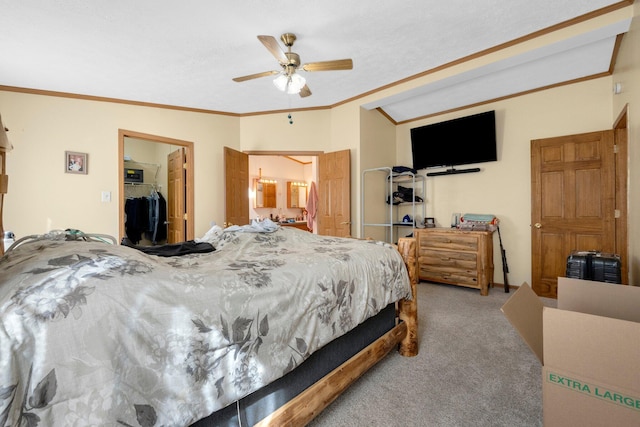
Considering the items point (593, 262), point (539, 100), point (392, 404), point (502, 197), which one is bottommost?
point (392, 404)

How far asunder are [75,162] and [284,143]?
264 centimetres

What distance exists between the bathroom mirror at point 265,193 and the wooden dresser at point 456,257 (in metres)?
3.69

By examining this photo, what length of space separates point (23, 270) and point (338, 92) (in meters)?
3.71

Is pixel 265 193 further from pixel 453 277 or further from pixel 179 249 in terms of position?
pixel 179 249

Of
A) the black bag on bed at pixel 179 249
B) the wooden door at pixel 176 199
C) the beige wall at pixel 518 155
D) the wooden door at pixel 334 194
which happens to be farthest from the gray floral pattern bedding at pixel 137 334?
the beige wall at pixel 518 155

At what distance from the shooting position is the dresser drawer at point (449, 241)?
3630 mm

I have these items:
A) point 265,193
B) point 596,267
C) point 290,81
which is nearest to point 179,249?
point 290,81

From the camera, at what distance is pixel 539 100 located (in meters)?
3.59

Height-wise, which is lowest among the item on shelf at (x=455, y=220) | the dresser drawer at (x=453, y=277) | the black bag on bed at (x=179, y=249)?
the dresser drawer at (x=453, y=277)

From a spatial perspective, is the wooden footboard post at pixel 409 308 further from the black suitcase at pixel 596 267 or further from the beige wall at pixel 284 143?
the beige wall at pixel 284 143

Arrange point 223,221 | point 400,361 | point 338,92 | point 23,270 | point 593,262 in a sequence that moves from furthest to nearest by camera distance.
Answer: point 223,221 < point 338,92 < point 593,262 < point 400,361 < point 23,270

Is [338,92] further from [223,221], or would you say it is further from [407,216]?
[223,221]

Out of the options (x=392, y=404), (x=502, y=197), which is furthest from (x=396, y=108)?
(x=392, y=404)

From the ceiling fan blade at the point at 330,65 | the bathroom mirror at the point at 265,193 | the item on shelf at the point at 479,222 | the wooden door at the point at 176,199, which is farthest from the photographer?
the bathroom mirror at the point at 265,193
